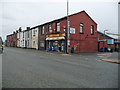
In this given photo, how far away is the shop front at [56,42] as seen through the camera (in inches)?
963

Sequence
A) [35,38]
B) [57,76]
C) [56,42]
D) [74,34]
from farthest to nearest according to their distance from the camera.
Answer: [35,38], [56,42], [74,34], [57,76]

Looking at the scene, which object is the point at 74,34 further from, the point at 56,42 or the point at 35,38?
the point at 35,38

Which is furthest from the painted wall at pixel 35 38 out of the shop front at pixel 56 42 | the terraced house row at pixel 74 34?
the shop front at pixel 56 42

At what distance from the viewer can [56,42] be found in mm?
26391

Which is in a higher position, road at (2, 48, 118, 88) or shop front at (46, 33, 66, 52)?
shop front at (46, 33, 66, 52)

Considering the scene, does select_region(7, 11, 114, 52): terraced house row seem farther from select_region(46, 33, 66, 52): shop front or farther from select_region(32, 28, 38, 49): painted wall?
select_region(32, 28, 38, 49): painted wall

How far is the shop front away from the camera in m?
24.5

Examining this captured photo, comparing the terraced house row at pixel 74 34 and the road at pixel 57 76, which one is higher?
the terraced house row at pixel 74 34

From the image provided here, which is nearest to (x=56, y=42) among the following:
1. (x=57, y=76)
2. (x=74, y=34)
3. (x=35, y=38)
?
(x=74, y=34)

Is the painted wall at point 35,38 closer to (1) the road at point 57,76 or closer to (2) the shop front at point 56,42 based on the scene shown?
(2) the shop front at point 56,42

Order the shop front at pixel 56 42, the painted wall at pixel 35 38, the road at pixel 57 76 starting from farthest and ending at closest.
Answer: the painted wall at pixel 35 38 < the shop front at pixel 56 42 < the road at pixel 57 76

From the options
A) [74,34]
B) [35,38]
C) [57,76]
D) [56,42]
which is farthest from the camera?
[35,38]

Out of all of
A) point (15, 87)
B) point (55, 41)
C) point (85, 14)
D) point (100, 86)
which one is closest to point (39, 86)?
point (15, 87)

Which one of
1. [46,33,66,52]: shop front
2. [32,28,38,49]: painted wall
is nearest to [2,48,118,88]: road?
[46,33,66,52]: shop front
